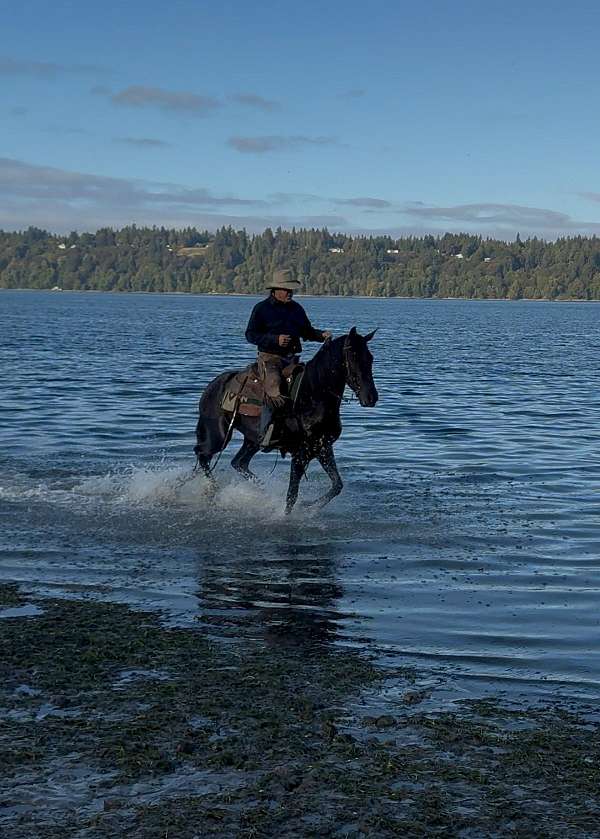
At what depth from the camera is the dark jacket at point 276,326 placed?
46.1 ft

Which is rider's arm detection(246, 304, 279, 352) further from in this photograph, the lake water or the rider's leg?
the lake water

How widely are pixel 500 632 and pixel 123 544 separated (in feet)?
15.1

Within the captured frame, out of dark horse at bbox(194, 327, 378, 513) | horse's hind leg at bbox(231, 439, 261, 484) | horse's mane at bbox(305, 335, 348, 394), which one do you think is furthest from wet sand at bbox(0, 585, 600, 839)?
horse's hind leg at bbox(231, 439, 261, 484)

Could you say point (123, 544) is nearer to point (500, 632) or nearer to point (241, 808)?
point (500, 632)

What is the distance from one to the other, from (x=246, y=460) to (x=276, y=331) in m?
2.11

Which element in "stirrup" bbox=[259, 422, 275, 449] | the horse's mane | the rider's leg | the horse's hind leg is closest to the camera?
the horse's mane

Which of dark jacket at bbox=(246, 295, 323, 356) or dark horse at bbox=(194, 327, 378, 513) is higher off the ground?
dark jacket at bbox=(246, 295, 323, 356)

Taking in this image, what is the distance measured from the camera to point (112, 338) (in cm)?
7631

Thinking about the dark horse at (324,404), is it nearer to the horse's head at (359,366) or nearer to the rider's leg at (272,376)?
the horse's head at (359,366)

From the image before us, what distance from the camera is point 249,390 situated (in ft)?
48.2

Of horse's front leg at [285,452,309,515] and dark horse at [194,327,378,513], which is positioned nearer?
dark horse at [194,327,378,513]

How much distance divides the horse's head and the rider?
93 cm

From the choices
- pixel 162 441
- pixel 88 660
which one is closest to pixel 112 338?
pixel 162 441

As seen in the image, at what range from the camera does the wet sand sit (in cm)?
546
